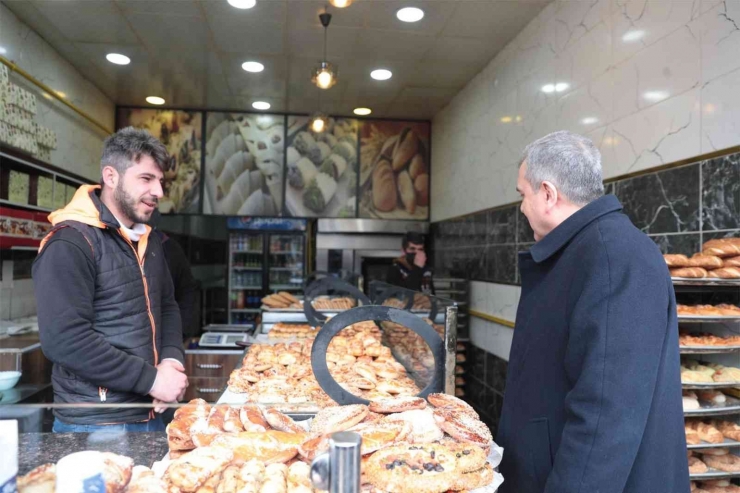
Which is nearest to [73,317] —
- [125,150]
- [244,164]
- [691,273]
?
[125,150]

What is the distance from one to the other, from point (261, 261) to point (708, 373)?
624 centimetres

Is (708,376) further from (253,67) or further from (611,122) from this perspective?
(253,67)

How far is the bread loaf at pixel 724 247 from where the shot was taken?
89.2 inches

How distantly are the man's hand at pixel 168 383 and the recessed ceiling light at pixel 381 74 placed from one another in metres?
4.39

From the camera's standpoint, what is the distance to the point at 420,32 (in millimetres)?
4852

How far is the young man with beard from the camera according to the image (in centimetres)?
203

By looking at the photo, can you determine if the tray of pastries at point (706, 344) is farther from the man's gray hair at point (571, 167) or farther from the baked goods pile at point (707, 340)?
the man's gray hair at point (571, 167)

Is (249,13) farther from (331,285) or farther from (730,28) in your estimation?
(730,28)

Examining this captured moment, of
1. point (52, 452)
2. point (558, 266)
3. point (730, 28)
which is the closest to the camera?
point (52, 452)

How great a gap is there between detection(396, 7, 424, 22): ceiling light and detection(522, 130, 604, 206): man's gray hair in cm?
324

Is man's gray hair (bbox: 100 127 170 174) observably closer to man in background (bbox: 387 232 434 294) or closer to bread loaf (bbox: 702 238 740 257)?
bread loaf (bbox: 702 238 740 257)

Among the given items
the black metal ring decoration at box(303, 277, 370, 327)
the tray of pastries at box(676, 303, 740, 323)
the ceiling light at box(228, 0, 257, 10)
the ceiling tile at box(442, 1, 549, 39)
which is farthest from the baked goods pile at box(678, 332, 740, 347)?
the ceiling light at box(228, 0, 257, 10)

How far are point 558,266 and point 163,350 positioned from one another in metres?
1.91

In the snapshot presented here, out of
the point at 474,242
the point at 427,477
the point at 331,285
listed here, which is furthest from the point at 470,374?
the point at 427,477
